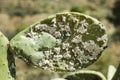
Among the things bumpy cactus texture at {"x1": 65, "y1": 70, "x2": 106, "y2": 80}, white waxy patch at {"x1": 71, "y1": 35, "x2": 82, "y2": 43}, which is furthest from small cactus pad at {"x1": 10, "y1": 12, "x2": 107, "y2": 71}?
bumpy cactus texture at {"x1": 65, "y1": 70, "x2": 106, "y2": 80}

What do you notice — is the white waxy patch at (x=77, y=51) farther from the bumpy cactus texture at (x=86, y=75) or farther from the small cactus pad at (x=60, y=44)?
the bumpy cactus texture at (x=86, y=75)

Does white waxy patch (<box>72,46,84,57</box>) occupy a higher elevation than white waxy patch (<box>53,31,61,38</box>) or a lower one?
lower

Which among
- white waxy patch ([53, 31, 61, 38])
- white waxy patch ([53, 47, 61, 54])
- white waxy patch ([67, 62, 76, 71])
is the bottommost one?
white waxy patch ([67, 62, 76, 71])

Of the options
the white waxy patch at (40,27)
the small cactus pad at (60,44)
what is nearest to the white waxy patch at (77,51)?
the small cactus pad at (60,44)

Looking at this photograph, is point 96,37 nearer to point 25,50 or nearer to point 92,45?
point 92,45

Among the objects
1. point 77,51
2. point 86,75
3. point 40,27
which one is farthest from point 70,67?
point 86,75

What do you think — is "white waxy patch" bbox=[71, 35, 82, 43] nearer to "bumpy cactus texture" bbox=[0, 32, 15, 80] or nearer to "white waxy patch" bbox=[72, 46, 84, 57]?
"white waxy patch" bbox=[72, 46, 84, 57]

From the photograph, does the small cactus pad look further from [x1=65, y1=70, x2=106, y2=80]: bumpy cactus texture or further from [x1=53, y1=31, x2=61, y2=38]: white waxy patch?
[x1=65, y1=70, x2=106, y2=80]: bumpy cactus texture

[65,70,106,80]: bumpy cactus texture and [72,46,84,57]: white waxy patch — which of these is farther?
[65,70,106,80]: bumpy cactus texture

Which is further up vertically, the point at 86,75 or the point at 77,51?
the point at 86,75

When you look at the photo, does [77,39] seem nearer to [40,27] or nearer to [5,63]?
[40,27]
